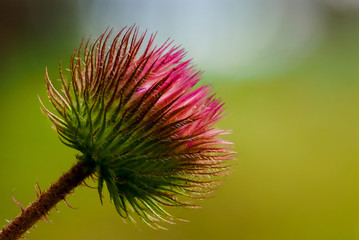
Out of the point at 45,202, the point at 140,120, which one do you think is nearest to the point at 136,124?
the point at 140,120

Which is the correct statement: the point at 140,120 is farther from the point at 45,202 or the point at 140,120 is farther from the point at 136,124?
the point at 45,202

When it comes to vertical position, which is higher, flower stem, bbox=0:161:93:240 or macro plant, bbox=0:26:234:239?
macro plant, bbox=0:26:234:239

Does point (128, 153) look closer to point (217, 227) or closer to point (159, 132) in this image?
point (159, 132)

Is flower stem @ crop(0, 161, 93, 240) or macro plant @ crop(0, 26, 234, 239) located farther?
macro plant @ crop(0, 26, 234, 239)

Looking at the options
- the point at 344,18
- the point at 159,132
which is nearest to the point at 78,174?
the point at 159,132

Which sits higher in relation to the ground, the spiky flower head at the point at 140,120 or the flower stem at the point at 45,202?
the spiky flower head at the point at 140,120

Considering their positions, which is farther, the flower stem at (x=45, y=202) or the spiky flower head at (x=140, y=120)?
the spiky flower head at (x=140, y=120)
